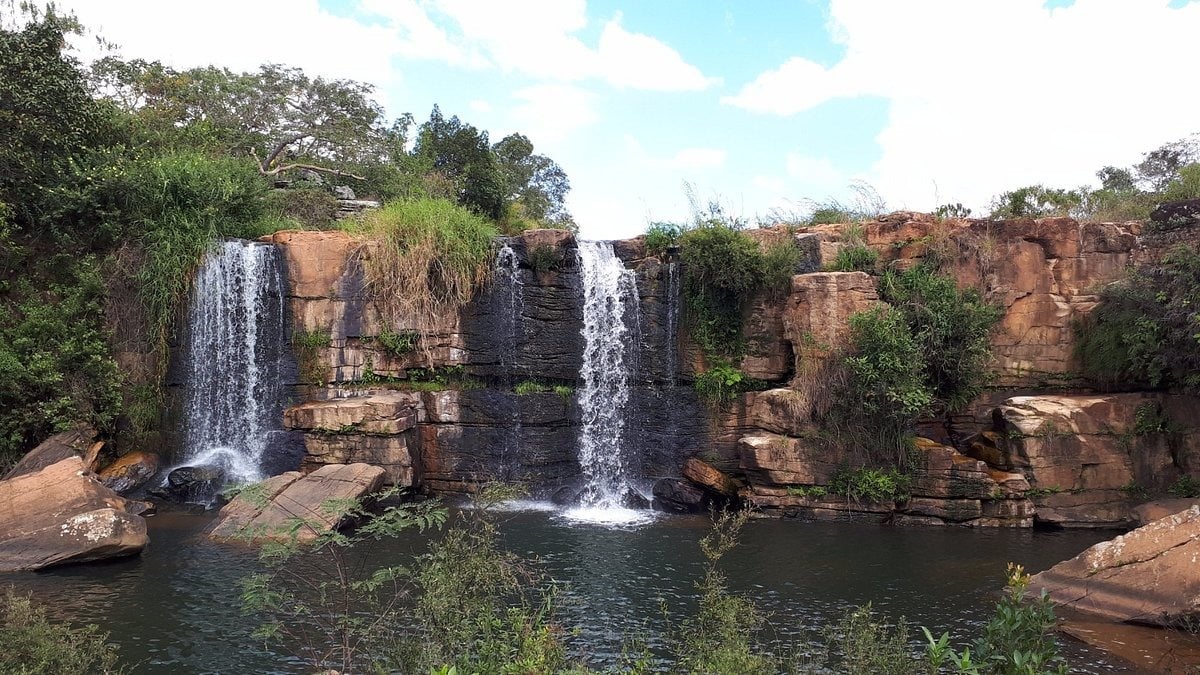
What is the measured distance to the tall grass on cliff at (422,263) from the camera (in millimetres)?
13859

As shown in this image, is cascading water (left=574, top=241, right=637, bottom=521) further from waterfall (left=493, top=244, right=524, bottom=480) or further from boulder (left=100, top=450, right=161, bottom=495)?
boulder (left=100, top=450, right=161, bottom=495)

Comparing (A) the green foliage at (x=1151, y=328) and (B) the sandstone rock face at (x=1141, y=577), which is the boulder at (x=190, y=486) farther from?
(A) the green foliage at (x=1151, y=328)

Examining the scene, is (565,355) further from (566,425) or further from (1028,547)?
(1028,547)

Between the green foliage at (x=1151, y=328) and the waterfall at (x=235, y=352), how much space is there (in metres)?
14.4

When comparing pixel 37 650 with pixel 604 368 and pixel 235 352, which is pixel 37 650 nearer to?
pixel 235 352

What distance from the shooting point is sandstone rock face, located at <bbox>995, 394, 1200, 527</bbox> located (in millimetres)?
11742

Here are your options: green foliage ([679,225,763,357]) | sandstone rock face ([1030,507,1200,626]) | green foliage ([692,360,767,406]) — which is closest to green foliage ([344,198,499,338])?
green foliage ([679,225,763,357])

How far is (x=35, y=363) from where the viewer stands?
12273mm

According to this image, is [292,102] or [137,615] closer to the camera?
[137,615]

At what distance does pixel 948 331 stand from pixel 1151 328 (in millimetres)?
2985

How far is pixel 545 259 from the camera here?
46.6 feet

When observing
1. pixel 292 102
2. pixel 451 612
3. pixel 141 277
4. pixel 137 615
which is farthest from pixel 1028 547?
pixel 292 102

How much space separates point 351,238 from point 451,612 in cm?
1096

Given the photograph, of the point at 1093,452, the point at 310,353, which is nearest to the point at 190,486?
the point at 310,353
